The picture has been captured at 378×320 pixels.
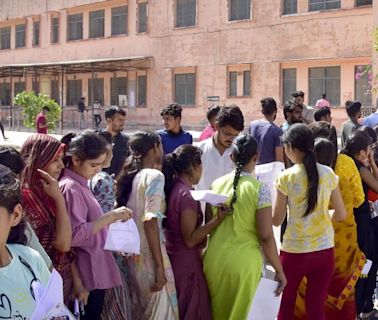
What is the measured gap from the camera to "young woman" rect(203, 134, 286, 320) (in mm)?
3596

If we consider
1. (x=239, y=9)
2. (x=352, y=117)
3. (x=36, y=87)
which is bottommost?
(x=352, y=117)

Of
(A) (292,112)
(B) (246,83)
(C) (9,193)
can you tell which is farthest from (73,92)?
(C) (9,193)

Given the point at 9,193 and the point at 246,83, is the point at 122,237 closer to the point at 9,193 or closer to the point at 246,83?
the point at 9,193

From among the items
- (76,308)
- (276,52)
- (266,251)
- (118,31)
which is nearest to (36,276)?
(76,308)

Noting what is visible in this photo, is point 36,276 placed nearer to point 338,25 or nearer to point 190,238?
point 190,238

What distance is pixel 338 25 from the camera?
23.0m

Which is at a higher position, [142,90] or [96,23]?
[96,23]

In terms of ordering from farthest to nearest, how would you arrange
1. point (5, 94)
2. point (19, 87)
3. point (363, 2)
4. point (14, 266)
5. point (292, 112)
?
point (5, 94) → point (19, 87) → point (363, 2) → point (292, 112) → point (14, 266)

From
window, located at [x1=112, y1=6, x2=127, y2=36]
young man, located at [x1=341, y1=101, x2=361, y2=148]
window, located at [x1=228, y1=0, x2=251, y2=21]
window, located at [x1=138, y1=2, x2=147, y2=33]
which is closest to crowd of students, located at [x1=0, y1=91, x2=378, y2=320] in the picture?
young man, located at [x1=341, y1=101, x2=361, y2=148]

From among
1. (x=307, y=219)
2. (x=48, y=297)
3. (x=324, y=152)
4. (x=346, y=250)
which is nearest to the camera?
(x=48, y=297)

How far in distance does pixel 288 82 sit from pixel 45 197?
2248cm

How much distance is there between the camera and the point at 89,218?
3336 mm

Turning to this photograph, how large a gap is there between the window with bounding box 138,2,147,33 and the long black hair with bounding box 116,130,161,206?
26887 millimetres

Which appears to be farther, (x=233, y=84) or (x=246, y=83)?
(x=233, y=84)
